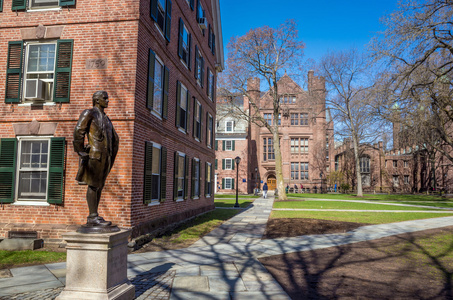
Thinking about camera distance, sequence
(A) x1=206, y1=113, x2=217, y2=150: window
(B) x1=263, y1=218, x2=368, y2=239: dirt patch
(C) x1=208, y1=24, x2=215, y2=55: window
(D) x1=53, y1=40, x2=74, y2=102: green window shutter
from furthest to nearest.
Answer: (C) x1=208, y1=24, x2=215, y2=55: window < (A) x1=206, y1=113, x2=217, y2=150: window < (B) x1=263, y1=218, x2=368, y2=239: dirt patch < (D) x1=53, y1=40, x2=74, y2=102: green window shutter

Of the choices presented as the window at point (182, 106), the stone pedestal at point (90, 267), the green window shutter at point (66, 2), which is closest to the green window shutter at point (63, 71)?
the green window shutter at point (66, 2)

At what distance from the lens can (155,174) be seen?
10234 mm

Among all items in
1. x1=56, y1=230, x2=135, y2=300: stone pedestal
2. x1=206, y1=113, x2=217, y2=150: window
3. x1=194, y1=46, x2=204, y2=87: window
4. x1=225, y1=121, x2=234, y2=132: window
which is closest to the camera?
x1=56, y1=230, x2=135, y2=300: stone pedestal

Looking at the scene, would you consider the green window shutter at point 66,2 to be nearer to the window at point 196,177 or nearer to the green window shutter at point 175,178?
the green window shutter at point 175,178

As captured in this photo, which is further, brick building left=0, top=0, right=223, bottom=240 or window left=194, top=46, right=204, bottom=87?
window left=194, top=46, right=204, bottom=87

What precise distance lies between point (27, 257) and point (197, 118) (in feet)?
32.4

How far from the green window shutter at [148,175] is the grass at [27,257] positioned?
97.1 inches

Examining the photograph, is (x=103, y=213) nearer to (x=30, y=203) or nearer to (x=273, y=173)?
(x=30, y=203)

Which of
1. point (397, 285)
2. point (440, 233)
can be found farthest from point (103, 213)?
point (440, 233)

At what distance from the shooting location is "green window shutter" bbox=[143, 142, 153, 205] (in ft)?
29.9

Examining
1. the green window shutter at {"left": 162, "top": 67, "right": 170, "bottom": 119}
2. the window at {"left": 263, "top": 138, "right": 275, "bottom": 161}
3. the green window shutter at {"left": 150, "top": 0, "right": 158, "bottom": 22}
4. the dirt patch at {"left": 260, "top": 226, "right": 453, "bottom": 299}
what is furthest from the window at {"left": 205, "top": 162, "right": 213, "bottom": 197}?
the window at {"left": 263, "top": 138, "right": 275, "bottom": 161}

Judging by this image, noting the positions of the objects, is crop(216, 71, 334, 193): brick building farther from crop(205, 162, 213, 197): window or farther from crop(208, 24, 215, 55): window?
crop(205, 162, 213, 197): window

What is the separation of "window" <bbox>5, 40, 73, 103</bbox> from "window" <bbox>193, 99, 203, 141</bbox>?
6.63m

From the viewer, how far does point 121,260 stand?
457 centimetres
